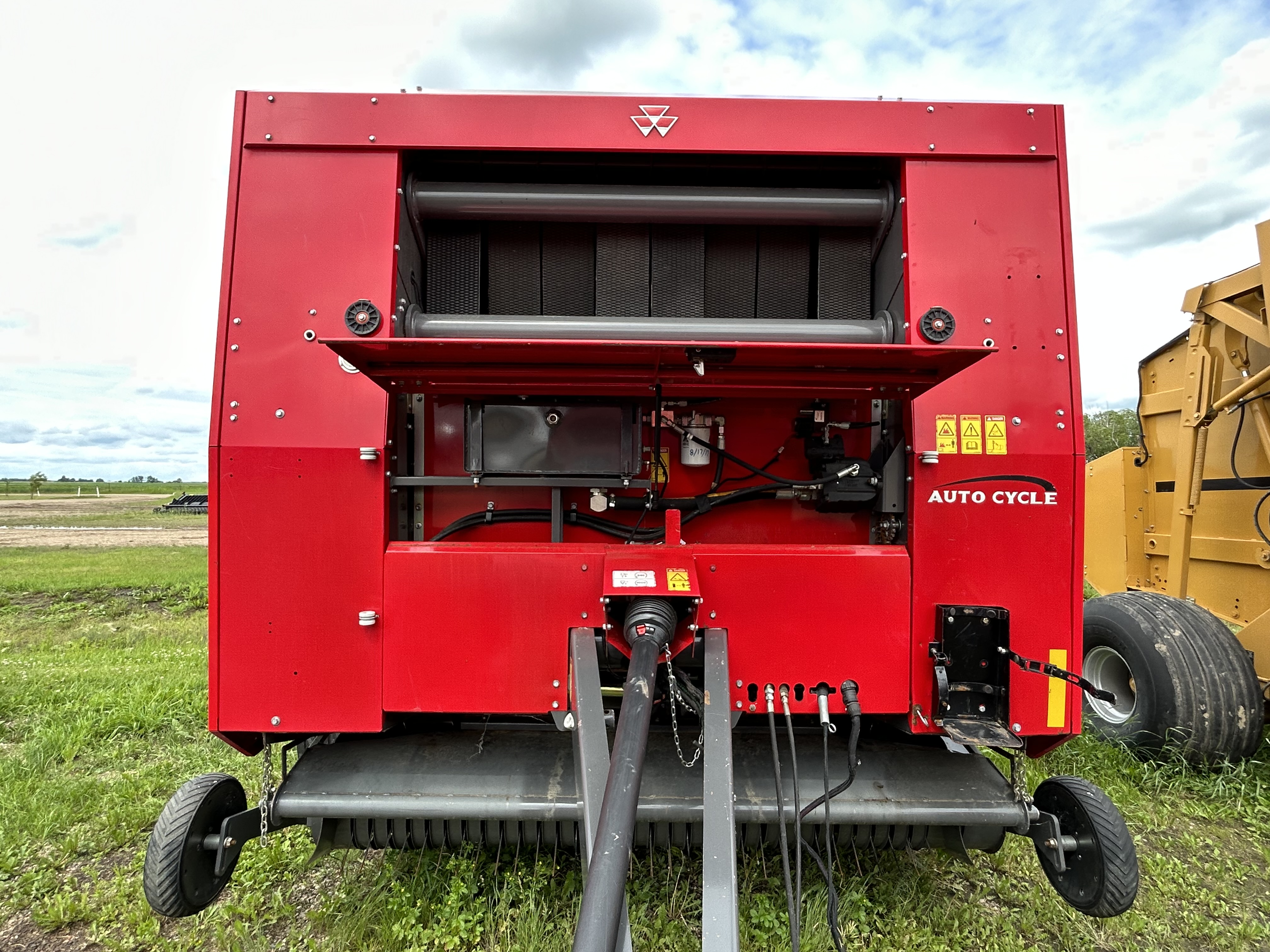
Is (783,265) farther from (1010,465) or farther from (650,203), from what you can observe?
(1010,465)

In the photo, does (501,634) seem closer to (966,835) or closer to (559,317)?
(559,317)

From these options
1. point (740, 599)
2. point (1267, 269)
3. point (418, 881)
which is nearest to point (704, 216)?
point (740, 599)

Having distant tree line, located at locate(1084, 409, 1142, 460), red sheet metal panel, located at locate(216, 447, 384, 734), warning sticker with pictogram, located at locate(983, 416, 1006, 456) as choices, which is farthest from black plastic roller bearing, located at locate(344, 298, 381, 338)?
distant tree line, located at locate(1084, 409, 1142, 460)

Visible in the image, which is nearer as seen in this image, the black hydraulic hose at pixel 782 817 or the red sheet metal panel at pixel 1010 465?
the black hydraulic hose at pixel 782 817

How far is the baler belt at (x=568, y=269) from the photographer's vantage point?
2.48 meters

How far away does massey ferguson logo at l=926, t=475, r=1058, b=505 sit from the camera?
2.00 meters

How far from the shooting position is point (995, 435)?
2.02 metres

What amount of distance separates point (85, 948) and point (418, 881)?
1.12 meters

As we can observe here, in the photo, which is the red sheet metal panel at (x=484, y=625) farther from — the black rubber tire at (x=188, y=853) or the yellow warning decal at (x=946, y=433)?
the yellow warning decal at (x=946, y=433)

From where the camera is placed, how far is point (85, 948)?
218cm

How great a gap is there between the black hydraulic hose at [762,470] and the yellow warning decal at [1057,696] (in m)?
0.83

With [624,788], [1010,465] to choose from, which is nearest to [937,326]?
[1010,465]

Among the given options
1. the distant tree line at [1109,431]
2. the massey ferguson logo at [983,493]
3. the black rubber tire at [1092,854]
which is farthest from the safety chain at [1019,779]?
the distant tree line at [1109,431]

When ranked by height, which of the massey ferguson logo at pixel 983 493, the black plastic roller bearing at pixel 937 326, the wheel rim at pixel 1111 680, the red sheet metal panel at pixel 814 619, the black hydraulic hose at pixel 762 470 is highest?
the black plastic roller bearing at pixel 937 326
